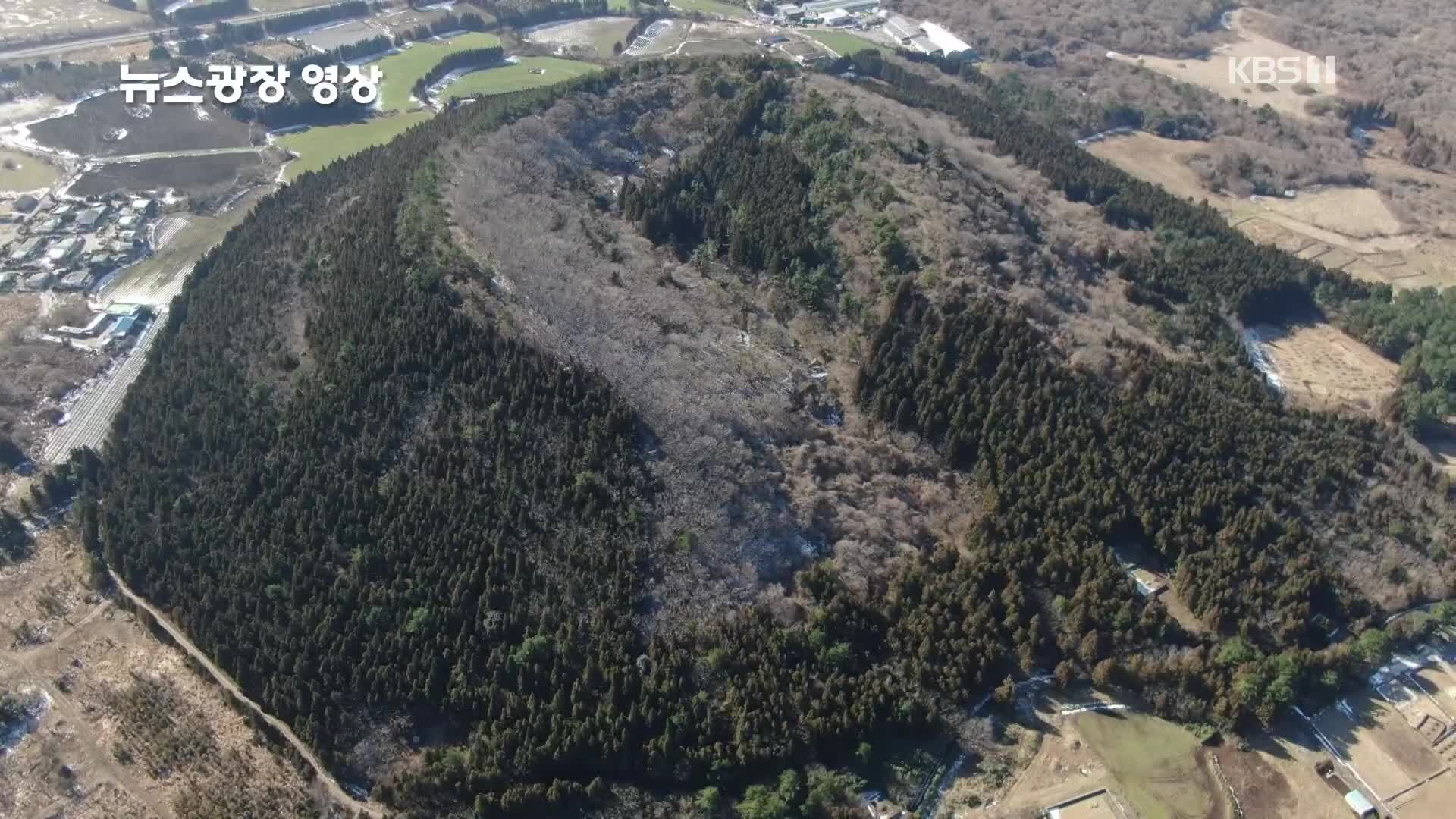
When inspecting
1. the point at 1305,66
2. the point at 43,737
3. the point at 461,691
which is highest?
the point at 1305,66

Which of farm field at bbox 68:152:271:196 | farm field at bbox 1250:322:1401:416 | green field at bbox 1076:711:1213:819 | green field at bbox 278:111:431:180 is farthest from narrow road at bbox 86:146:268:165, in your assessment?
farm field at bbox 1250:322:1401:416

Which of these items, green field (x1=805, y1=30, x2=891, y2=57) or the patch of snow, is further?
green field (x1=805, y1=30, x2=891, y2=57)

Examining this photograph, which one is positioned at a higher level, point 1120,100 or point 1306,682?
point 1120,100

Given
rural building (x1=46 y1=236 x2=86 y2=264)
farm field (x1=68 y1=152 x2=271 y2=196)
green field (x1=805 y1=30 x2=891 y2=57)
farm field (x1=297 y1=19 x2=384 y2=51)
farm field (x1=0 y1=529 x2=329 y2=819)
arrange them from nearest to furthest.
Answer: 1. farm field (x1=0 y1=529 x2=329 y2=819)
2. rural building (x1=46 y1=236 x2=86 y2=264)
3. farm field (x1=68 y1=152 x2=271 y2=196)
4. green field (x1=805 y1=30 x2=891 y2=57)
5. farm field (x1=297 y1=19 x2=384 y2=51)

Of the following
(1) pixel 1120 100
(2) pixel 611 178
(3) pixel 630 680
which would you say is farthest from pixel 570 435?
(1) pixel 1120 100

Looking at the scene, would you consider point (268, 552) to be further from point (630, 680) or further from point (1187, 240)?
point (1187, 240)

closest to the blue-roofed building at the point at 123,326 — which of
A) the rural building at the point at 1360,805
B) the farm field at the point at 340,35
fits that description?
the farm field at the point at 340,35

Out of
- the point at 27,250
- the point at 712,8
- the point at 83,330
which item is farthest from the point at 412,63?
the point at 83,330

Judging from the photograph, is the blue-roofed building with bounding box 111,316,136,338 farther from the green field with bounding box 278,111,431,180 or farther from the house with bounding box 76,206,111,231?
the green field with bounding box 278,111,431,180
